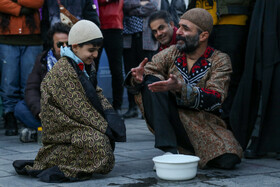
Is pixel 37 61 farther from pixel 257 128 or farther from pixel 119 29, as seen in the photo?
pixel 257 128

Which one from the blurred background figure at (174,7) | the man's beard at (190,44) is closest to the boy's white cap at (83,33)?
the man's beard at (190,44)

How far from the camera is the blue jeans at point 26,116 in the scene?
4.90m

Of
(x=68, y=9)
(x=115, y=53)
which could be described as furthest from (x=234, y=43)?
(x=115, y=53)

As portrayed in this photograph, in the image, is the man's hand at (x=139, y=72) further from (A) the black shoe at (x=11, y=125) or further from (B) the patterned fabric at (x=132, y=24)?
(B) the patterned fabric at (x=132, y=24)

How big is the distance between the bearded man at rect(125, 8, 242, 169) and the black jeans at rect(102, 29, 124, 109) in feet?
7.97

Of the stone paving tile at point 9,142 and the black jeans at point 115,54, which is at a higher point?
the black jeans at point 115,54

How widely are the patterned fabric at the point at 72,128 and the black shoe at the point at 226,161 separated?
0.77m

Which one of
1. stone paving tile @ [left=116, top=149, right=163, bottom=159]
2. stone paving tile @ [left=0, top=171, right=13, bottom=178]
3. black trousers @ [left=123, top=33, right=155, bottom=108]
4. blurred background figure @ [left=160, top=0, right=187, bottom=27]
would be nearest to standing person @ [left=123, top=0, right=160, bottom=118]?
black trousers @ [left=123, top=33, right=155, bottom=108]

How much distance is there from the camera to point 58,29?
4629mm

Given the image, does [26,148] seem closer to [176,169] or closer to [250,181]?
[176,169]

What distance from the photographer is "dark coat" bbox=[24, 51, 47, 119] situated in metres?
4.73

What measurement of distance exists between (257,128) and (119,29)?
2.59m

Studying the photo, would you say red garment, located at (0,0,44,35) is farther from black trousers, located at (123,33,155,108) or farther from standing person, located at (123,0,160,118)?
black trousers, located at (123,33,155,108)

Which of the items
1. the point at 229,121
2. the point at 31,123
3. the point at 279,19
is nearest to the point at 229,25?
the point at 279,19
